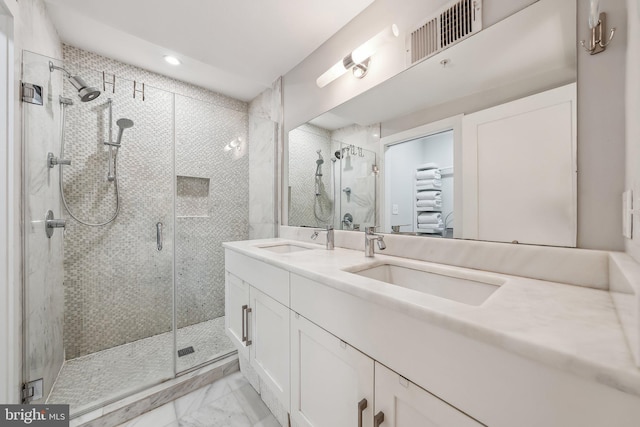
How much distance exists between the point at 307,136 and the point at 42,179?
158 centimetres

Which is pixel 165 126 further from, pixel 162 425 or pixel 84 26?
pixel 162 425

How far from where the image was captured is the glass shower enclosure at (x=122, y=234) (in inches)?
55.0

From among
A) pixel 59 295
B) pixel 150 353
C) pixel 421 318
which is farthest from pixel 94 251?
pixel 421 318

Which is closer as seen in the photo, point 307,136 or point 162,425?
point 162,425

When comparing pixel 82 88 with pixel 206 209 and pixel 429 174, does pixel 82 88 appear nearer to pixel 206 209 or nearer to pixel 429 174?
pixel 206 209

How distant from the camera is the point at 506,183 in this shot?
2.93 ft

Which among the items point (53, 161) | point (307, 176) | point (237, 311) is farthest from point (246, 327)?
point (53, 161)

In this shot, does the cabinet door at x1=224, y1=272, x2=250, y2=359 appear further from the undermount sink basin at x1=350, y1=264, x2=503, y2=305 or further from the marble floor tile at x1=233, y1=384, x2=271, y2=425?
the undermount sink basin at x1=350, y1=264, x2=503, y2=305

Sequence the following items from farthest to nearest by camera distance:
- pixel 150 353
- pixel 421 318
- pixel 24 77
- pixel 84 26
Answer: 1. pixel 150 353
2. pixel 84 26
3. pixel 24 77
4. pixel 421 318

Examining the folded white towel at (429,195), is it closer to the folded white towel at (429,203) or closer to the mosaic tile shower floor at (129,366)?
the folded white towel at (429,203)

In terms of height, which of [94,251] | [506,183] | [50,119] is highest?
[50,119]

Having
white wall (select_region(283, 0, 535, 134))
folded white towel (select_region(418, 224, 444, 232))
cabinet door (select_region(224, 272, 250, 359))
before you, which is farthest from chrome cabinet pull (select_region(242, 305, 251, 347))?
white wall (select_region(283, 0, 535, 134))

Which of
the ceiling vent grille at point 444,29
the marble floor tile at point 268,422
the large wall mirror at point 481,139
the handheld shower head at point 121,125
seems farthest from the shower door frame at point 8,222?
the ceiling vent grille at point 444,29

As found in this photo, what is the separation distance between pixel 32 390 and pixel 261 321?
3.69 ft
